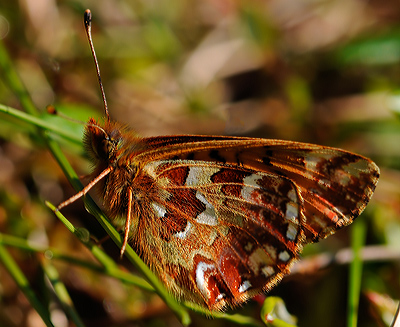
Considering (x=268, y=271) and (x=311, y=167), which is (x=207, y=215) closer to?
(x=268, y=271)

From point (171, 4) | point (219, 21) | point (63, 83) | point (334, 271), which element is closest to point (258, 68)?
point (219, 21)

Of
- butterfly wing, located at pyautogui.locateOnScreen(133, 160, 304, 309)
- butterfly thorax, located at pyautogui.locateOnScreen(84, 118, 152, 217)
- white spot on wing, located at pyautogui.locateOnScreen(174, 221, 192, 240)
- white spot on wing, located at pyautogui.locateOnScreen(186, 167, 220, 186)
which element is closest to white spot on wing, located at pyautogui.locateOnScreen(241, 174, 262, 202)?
butterfly wing, located at pyautogui.locateOnScreen(133, 160, 304, 309)

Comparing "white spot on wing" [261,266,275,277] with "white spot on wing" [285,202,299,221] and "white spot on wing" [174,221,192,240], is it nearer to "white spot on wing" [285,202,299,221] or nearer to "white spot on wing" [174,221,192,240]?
"white spot on wing" [285,202,299,221]

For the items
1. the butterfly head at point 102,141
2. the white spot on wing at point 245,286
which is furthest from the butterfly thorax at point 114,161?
the white spot on wing at point 245,286

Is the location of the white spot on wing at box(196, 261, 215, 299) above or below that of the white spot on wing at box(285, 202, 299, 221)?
below

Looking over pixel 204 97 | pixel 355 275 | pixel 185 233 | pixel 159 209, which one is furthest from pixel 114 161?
pixel 204 97

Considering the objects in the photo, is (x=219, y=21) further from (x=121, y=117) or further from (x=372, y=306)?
(x=372, y=306)

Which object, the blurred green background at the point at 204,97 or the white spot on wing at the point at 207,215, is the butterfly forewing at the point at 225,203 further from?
the blurred green background at the point at 204,97

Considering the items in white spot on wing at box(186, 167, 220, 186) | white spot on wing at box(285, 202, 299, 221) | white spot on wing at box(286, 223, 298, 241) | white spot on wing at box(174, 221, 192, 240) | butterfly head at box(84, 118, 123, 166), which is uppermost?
butterfly head at box(84, 118, 123, 166)
